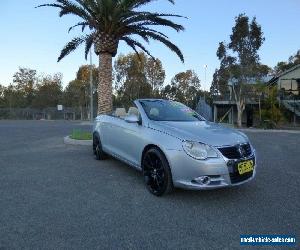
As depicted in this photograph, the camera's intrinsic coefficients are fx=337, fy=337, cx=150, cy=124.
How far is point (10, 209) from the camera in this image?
488 centimetres

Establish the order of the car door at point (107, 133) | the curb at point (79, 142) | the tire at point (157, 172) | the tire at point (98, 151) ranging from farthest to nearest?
the curb at point (79, 142) → the tire at point (98, 151) → the car door at point (107, 133) → the tire at point (157, 172)

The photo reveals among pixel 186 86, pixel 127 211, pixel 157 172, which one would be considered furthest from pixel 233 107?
pixel 186 86

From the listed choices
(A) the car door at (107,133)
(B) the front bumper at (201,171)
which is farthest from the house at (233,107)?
(B) the front bumper at (201,171)

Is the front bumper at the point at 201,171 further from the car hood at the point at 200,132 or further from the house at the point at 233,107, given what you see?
the house at the point at 233,107

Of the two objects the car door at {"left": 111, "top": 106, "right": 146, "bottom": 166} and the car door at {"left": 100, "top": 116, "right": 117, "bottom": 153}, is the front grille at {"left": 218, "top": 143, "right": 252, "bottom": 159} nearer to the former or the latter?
the car door at {"left": 111, "top": 106, "right": 146, "bottom": 166}

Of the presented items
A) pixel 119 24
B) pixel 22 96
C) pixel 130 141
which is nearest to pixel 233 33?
pixel 119 24

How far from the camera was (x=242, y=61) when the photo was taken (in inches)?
1308

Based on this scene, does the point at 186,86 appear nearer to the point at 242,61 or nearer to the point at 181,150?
the point at 242,61

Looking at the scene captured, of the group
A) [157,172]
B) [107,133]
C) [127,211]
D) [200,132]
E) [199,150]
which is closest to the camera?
[127,211]

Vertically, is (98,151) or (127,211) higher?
(98,151)

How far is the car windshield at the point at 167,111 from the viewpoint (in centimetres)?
641

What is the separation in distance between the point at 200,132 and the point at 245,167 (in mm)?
879

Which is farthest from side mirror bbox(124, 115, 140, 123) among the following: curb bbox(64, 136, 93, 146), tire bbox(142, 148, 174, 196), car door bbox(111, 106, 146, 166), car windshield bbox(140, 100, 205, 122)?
curb bbox(64, 136, 93, 146)

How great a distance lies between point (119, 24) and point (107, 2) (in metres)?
1.15
